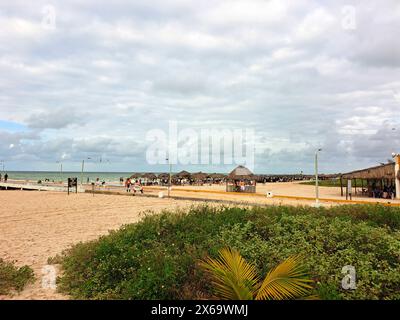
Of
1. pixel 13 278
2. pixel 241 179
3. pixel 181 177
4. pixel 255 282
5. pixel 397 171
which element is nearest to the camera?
pixel 255 282

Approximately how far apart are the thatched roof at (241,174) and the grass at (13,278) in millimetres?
37106

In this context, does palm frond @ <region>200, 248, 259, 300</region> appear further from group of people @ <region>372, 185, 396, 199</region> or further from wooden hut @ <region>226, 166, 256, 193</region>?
wooden hut @ <region>226, 166, 256, 193</region>

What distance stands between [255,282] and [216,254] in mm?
1459

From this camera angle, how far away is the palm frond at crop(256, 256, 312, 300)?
16.8 ft

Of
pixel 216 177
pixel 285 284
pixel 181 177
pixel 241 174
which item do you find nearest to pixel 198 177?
pixel 181 177

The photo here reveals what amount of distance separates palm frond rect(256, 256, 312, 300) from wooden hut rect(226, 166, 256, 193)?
118 feet

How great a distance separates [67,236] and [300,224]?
939 centimetres

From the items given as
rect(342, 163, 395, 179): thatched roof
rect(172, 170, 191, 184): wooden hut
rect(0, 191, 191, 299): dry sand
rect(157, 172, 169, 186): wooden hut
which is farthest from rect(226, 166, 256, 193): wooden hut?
rect(0, 191, 191, 299): dry sand

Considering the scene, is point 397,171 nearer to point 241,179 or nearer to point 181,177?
point 241,179

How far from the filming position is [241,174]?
44.1 meters

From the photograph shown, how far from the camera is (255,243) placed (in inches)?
302

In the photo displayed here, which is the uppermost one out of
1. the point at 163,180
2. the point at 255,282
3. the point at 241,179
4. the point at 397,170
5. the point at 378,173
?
the point at 397,170
